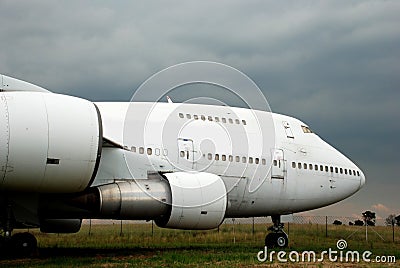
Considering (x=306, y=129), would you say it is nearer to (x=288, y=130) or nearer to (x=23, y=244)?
(x=288, y=130)

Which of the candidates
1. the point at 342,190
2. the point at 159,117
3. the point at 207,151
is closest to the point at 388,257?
the point at 342,190

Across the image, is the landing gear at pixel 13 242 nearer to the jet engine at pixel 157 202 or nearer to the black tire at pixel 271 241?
the jet engine at pixel 157 202

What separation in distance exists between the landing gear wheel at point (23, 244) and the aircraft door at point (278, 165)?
9724 millimetres

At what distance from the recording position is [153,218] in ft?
61.2

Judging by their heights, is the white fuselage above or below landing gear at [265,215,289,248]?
above

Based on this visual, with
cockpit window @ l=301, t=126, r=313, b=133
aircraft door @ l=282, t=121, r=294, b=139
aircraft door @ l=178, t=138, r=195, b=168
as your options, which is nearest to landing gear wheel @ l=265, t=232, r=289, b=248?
aircraft door @ l=282, t=121, r=294, b=139

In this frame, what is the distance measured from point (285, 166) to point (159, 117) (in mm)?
6066

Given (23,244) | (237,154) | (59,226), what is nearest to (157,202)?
(23,244)

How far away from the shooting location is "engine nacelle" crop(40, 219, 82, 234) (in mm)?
21375

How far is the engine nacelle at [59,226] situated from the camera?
21.4m

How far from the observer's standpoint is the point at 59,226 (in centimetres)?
2166

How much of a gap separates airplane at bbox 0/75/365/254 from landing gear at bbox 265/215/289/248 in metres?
0.06

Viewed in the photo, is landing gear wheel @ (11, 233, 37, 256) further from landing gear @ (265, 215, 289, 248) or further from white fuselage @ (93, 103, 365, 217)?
landing gear @ (265, 215, 289, 248)

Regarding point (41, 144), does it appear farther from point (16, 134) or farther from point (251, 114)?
point (251, 114)
